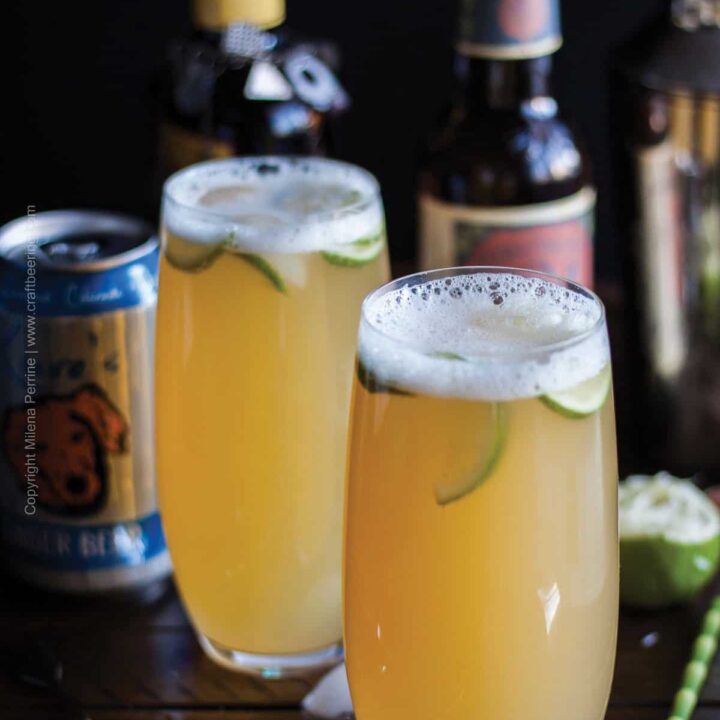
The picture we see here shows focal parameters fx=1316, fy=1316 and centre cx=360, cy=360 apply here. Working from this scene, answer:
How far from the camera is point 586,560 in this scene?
0.79m

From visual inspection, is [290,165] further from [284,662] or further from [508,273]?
[284,662]

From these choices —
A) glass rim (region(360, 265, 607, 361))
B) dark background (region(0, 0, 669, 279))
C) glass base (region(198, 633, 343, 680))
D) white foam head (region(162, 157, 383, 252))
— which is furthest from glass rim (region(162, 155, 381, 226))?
dark background (region(0, 0, 669, 279))

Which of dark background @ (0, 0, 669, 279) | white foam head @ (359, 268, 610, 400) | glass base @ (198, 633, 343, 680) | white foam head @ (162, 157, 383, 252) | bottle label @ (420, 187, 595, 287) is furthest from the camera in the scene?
dark background @ (0, 0, 669, 279)

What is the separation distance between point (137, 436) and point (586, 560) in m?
0.45

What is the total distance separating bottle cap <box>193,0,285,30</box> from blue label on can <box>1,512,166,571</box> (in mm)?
488

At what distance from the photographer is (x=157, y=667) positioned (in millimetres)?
1051

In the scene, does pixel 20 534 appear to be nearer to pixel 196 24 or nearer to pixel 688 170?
pixel 196 24

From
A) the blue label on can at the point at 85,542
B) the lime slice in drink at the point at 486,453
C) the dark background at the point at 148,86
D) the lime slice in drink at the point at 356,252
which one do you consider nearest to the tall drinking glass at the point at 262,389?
the lime slice in drink at the point at 356,252

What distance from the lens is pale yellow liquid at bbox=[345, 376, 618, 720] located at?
745 mm

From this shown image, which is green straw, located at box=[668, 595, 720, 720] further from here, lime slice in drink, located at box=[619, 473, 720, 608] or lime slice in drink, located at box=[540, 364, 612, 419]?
lime slice in drink, located at box=[540, 364, 612, 419]

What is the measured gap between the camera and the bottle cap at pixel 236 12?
4.15 ft

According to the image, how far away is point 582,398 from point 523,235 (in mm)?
510

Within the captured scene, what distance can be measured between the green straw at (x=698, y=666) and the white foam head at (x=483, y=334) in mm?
330

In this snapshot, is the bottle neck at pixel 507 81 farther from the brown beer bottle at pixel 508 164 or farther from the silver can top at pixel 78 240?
the silver can top at pixel 78 240
